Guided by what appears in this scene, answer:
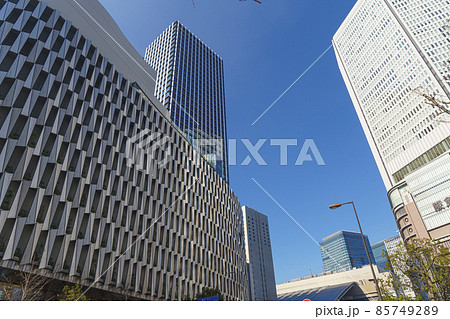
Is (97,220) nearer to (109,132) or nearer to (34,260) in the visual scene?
(34,260)

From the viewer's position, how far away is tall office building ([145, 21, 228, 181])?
98750mm

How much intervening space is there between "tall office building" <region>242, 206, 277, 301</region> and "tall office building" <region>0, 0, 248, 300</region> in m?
110

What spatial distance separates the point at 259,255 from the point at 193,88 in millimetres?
108794

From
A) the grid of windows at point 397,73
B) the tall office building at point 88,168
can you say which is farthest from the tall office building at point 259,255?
the tall office building at point 88,168

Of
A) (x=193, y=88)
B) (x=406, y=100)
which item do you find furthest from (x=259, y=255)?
(x=406, y=100)

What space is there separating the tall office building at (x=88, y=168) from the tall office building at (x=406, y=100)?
57199 millimetres

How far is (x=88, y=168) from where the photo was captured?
3422 centimetres

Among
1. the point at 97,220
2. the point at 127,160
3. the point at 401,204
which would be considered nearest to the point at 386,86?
the point at 401,204

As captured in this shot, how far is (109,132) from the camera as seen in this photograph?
128ft

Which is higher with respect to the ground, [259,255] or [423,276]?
[259,255]

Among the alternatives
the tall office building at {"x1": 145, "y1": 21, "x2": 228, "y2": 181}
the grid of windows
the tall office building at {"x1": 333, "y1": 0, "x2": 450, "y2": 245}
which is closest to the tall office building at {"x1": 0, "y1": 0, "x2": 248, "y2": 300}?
the tall office building at {"x1": 145, "y1": 21, "x2": 228, "y2": 181}

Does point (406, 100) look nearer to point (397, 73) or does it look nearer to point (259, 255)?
point (397, 73)
